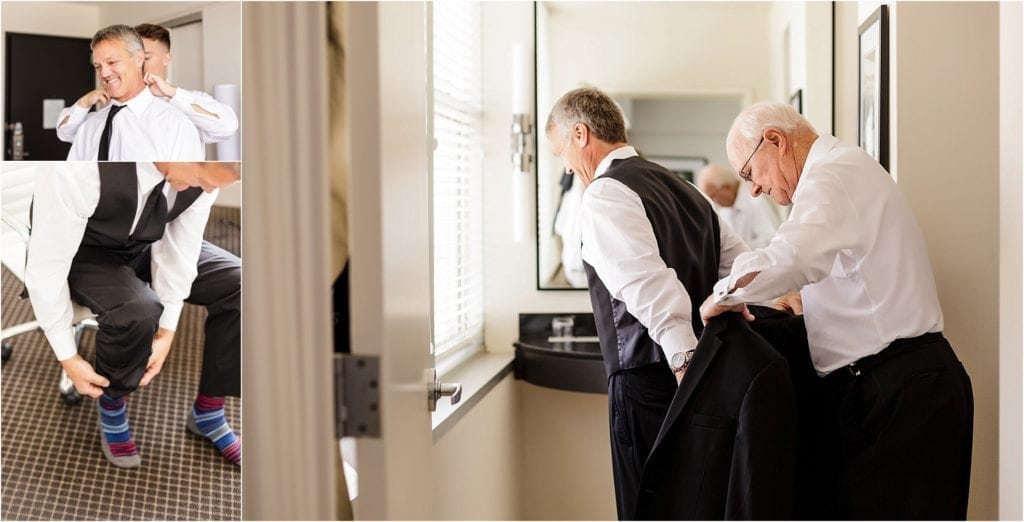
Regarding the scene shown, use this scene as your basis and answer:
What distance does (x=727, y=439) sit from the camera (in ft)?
6.48

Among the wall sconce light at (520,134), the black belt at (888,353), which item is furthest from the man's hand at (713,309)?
the wall sconce light at (520,134)

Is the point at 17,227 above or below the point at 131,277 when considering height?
above

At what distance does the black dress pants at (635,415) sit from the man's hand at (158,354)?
4.07ft

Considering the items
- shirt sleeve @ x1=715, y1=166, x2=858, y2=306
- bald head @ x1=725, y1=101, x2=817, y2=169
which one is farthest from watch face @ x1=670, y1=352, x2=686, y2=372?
bald head @ x1=725, y1=101, x2=817, y2=169

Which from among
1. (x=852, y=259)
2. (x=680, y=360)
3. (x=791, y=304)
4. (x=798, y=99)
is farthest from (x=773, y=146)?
(x=798, y=99)

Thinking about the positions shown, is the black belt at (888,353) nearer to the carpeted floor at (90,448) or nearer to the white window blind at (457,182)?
the white window blind at (457,182)

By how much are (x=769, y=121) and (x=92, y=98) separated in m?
1.62

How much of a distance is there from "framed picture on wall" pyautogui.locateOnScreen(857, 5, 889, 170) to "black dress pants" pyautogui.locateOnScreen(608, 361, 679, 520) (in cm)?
95

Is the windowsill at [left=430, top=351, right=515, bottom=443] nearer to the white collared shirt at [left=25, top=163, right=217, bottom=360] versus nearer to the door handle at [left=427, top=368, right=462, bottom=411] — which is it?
the door handle at [left=427, top=368, right=462, bottom=411]

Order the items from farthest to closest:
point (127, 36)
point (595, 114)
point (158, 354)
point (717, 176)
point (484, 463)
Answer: point (717, 176) < point (484, 463) < point (595, 114) < point (127, 36) < point (158, 354)

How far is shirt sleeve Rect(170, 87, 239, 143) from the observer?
177cm

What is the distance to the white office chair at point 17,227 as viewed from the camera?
1767 millimetres

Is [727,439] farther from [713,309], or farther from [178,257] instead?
[178,257]

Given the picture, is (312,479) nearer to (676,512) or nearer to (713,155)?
(676,512)
